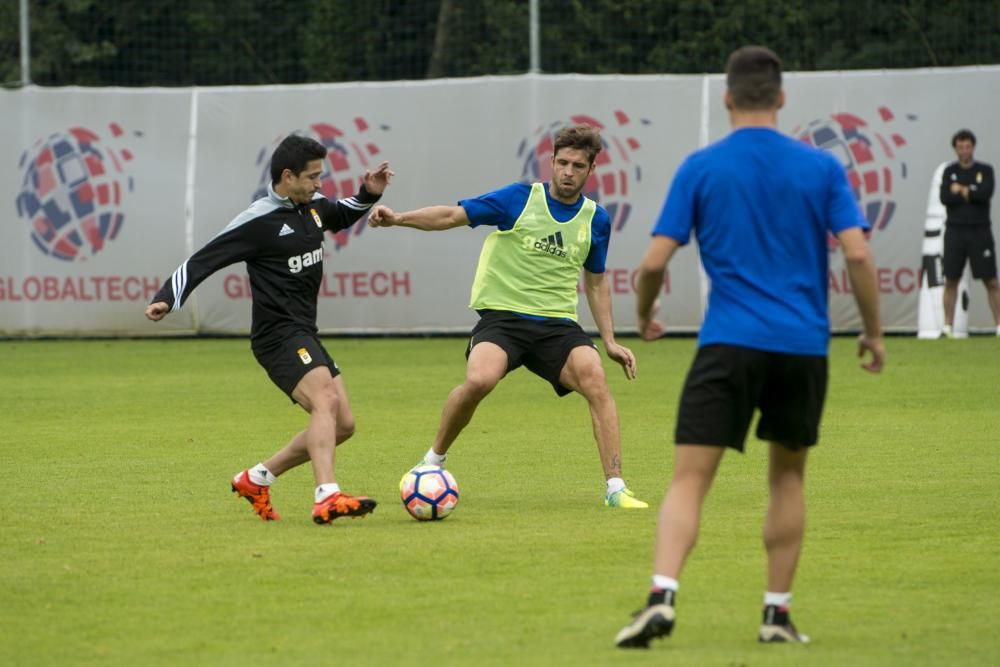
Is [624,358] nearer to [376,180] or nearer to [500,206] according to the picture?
[500,206]

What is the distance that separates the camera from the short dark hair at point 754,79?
570 centimetres

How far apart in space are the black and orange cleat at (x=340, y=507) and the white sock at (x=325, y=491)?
1 centimetres

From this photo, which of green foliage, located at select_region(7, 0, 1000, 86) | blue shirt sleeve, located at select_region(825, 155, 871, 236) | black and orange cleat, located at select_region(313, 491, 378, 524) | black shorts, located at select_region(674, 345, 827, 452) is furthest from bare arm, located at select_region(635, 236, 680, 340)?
green foliage, located at select_region(7, 0, 1000, 86)

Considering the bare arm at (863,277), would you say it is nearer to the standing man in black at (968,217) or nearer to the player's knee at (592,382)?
the player's knee at (592,382)

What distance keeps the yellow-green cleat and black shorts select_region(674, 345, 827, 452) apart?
3.18 meters

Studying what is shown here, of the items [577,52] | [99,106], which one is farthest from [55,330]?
[577,52]

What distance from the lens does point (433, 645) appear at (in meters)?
5.77

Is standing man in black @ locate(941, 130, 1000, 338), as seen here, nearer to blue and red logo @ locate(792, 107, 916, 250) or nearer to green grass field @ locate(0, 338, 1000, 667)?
blue and red logo @ locate(792, 107, 916, 250)

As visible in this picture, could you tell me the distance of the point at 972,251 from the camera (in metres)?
19.9

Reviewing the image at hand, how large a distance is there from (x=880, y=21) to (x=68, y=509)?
20.1 metres

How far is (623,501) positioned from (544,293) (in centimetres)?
120

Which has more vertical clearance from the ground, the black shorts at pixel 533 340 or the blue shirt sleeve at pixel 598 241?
the blue shirt sleeve at pixel 598 241

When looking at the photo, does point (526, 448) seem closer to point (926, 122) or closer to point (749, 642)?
point (749, 642)

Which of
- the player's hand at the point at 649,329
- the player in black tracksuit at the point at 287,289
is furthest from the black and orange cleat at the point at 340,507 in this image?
the player's hand at the point at 649,329
